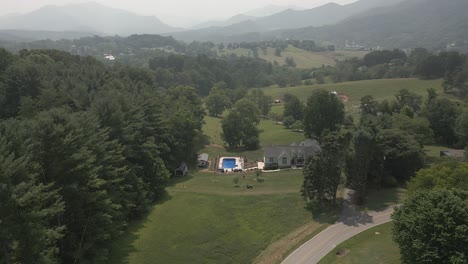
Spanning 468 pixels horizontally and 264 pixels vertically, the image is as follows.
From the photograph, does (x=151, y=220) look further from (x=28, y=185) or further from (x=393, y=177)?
(x=393, y=177)

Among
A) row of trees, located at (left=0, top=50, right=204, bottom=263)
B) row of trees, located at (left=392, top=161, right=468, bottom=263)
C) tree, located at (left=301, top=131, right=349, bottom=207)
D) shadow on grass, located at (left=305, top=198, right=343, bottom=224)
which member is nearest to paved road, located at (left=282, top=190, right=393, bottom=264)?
shadow on grass, located at (left=305, top=198, right=343, bottom=224)

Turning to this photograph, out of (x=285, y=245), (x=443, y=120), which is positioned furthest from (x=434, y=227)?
(x=443, y=120)

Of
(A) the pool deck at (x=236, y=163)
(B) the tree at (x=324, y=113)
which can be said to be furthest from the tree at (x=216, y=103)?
(B) the tree at (x=324, y=113)

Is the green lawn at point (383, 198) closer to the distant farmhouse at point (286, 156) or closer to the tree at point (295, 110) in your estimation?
the distant farmhouse at point (286, 156)

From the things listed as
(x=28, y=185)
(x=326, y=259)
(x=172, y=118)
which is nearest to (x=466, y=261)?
(x=326, y=259)

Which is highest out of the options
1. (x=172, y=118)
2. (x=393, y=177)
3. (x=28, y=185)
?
(x=28, y=185)

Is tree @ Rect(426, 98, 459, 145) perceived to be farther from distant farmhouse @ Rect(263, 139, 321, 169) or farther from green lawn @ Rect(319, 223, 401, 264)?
green lawn @ Rect(319, 223, 401, 264)

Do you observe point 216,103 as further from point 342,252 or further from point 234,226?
point 342,252
